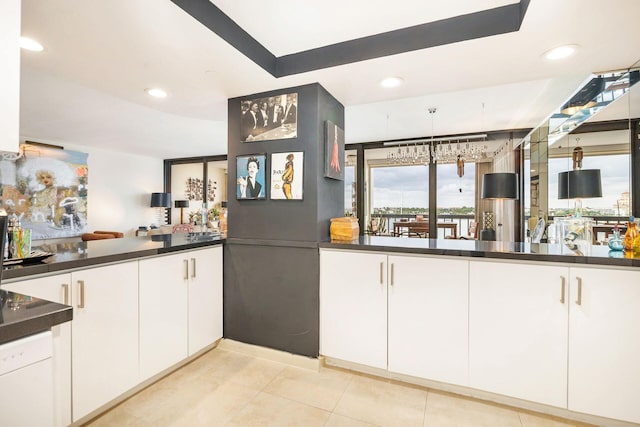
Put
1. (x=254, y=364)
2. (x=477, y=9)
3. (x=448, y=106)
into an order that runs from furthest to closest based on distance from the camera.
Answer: (x=448, y=106), (x=254, y=364), (x=477, y=9)

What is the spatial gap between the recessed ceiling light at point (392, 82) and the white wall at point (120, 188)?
620 centimetres

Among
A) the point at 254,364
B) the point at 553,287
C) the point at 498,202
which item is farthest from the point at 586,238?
the point at 498,202

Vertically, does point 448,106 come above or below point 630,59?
above

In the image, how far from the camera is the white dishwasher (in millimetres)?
823

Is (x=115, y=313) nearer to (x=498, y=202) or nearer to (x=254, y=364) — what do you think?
(x=254, y=364)

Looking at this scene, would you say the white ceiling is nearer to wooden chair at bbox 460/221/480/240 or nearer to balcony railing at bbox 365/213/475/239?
wooden chair at bbox 460/221/480/240

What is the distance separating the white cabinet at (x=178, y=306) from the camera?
2.03 m

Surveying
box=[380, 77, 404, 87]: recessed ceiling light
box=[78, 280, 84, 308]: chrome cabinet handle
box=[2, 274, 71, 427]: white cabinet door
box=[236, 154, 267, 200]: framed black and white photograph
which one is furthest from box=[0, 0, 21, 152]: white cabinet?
box=[380, 77, 404, 87]: recessed ceiling light

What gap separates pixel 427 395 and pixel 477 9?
2.33 metres

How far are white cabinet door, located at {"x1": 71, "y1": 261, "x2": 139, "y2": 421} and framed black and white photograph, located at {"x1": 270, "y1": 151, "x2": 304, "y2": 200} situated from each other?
1.10 metres

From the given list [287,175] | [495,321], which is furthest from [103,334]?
[495,321]

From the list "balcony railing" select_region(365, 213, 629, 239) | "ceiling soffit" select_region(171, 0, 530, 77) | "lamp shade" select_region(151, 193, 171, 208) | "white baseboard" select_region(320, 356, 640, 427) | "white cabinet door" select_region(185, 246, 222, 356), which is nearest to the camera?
"ceiling soffit" select_region(171, 0, 530, 77)

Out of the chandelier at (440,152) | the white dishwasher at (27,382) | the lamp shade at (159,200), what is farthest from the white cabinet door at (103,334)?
the lamp shade at (159,200)

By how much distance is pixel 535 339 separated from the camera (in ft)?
6.09
